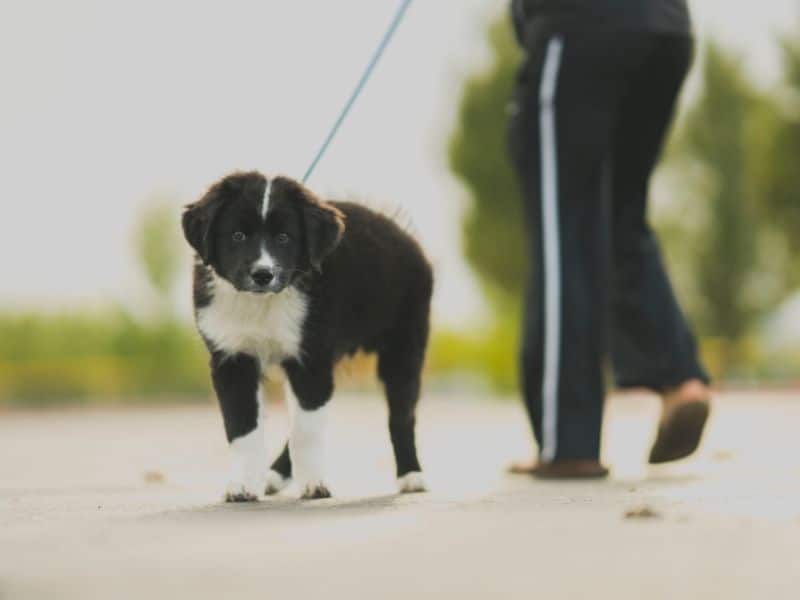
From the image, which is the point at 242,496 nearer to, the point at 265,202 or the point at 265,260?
the point at 265,260

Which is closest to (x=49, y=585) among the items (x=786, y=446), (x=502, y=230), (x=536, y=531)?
(x=536, y=531)

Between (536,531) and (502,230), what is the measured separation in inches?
1138

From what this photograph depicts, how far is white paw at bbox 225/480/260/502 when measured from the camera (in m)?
4.98

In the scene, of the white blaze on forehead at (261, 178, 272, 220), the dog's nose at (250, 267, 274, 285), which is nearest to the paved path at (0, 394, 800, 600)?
the dog's nose at (250, 267, 274, 285)

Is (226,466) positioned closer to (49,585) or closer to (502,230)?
(49,585)

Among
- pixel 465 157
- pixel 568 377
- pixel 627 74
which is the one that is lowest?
pixel 465 157

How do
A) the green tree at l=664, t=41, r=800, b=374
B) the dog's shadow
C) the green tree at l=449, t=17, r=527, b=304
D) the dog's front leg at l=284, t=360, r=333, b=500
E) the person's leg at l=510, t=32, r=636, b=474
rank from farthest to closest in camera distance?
the green tree at l=664, t=41, r=800, b=374
the green tree at l=449, t=17, r=527, b=304
the person's leg at l=510, t=32, r=636, b=474
the dog's front leg at l=284, t=360, r=333, b=500
the dog's shadow

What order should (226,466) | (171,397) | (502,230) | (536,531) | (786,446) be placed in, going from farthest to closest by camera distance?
(502,230) < (171,397) < (786,446) < (226,466) < (536,531)

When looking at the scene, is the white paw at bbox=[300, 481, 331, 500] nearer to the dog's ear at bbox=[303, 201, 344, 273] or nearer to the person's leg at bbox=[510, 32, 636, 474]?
the dog's ear at bbox=[303, 201, 344, 273]

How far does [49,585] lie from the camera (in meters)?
3.09

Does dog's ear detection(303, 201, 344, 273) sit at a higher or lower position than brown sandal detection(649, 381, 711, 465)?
higher

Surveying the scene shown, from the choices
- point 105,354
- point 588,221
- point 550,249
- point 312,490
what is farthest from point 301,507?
point 105,354

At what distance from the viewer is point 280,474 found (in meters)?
5.63

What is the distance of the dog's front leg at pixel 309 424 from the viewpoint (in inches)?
196
